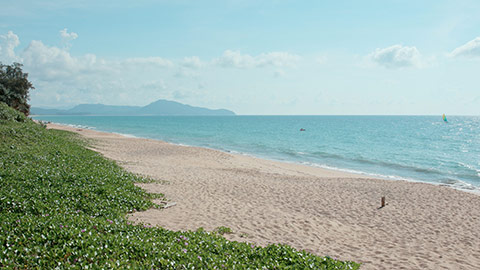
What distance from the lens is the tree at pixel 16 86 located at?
3688cm

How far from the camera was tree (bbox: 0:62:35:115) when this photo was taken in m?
36.9

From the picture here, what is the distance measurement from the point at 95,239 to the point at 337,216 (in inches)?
348

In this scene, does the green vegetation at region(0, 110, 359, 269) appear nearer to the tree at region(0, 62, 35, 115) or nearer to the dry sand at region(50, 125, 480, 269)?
the dry sand at region(50, 125, 480, 269)

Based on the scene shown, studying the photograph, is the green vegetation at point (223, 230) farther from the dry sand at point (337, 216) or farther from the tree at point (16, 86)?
the tree at point (16, 86)

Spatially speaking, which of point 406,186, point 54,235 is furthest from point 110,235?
point 406,186

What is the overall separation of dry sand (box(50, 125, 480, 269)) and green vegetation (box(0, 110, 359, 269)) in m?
1.42

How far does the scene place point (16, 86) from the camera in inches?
1503

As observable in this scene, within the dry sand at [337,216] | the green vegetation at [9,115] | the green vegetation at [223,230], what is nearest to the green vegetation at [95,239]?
the green vegetation at [223,230]

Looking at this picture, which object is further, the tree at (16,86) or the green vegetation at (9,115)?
the tree at (16,86)

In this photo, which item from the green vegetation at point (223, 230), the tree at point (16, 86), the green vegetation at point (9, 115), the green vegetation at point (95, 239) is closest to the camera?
A: the green vegetation at point (95, 239)

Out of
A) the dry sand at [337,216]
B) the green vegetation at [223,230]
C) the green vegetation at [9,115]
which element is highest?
the green vegetation at [9,115]

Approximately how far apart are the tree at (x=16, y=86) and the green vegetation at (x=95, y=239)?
31.0 meters

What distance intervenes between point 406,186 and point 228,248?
1548cm

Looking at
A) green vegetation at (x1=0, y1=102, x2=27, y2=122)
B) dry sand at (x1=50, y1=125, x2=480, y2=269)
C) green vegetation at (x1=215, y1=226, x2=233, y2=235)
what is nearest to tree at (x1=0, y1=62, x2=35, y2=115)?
green vegetation at (x1=0, y1=102, x2=27, y2=122)
